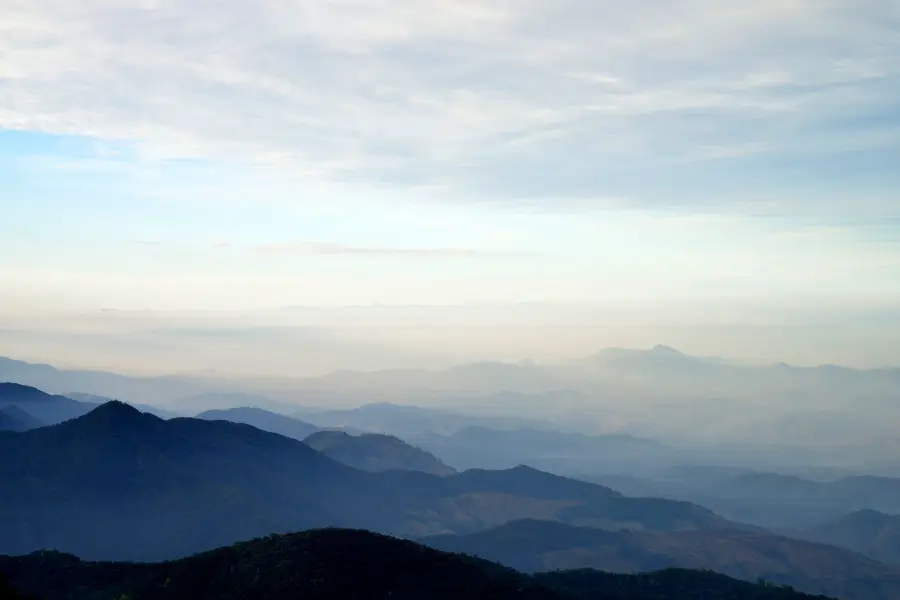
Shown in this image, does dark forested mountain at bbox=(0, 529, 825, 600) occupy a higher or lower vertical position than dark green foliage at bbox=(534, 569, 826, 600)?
higher

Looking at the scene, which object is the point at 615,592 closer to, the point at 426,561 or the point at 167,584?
the point at 426,561

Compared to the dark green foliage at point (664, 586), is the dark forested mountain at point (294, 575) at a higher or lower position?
higher

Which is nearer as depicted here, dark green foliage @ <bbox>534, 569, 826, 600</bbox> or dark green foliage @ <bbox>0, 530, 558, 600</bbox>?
dark green foliage @ <bbox>0, 530, 558, 600</bbox>

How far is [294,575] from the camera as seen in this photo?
82.1m

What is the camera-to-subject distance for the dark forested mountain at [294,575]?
266ft

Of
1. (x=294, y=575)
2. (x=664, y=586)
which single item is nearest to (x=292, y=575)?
(x=294, y=575)

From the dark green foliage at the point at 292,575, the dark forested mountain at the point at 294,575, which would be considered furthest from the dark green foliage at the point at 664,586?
the dark green foliage at the point at 292,575

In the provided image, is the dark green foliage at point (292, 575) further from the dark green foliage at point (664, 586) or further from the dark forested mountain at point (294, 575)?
the dark green foliage at point (664, 586)

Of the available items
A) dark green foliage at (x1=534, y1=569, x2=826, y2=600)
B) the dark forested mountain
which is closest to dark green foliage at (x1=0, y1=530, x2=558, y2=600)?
the dark forested mountain

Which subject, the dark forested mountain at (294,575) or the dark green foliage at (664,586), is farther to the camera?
the dark green foliage at (664,586)

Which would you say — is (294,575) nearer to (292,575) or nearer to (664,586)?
(292,575)

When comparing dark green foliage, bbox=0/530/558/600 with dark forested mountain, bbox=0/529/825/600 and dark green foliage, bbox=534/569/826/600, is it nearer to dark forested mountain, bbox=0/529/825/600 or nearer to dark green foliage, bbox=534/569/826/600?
dark forested mountain, bbox=0/529/825/600

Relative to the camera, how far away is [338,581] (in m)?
82.2

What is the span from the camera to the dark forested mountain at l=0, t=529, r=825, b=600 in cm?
8112
